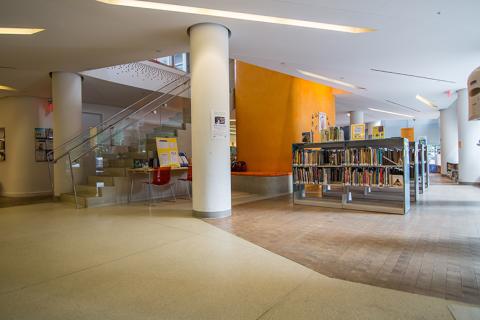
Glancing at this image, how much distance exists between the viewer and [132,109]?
8.64 meters

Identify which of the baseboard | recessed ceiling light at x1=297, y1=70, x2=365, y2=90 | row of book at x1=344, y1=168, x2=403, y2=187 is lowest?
the baseboard

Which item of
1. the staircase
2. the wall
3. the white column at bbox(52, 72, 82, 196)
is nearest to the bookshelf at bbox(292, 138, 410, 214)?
the staircase

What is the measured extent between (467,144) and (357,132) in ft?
22.2

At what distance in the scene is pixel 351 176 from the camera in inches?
226

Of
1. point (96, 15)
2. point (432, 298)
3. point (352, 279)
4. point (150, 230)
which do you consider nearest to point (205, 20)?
point (96, 15)

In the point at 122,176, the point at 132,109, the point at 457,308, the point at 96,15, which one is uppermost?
the point at 96,15

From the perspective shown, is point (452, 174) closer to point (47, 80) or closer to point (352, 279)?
point (352, 279)

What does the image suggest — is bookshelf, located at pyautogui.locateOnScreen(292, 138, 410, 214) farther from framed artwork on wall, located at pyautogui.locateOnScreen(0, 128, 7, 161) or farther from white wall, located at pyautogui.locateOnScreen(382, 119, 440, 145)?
white wall, located at pyautogui.locateOnScreen(382, 119, 440, 145)

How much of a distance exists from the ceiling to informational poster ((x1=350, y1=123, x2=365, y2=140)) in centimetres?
174

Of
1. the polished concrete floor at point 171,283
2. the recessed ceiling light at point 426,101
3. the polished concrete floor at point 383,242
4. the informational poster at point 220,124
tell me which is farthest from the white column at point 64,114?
the recessed ceiling light at point 426,101

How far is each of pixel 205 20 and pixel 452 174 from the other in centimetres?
1221

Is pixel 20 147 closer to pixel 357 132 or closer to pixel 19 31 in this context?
pixel 19 31

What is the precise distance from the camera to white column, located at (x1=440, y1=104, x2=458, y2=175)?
13422 millimetres

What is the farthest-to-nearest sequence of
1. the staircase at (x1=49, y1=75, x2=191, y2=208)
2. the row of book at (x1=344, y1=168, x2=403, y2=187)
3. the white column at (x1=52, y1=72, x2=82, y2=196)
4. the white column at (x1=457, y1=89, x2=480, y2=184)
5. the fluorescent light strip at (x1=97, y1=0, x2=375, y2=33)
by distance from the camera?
the white column at (x1=457, y1=89, x2=480, y2=184), the white column at (x1=52, y1=72, x2=82, y2=196), the staircase at (x1=49, y1=75, x2=191, y2=208), the row of book at (x1=344, y1=168, x2=403, y2=187), the fluorescent light strip at (x1=97, y1=0, x2=375, y2=33)
